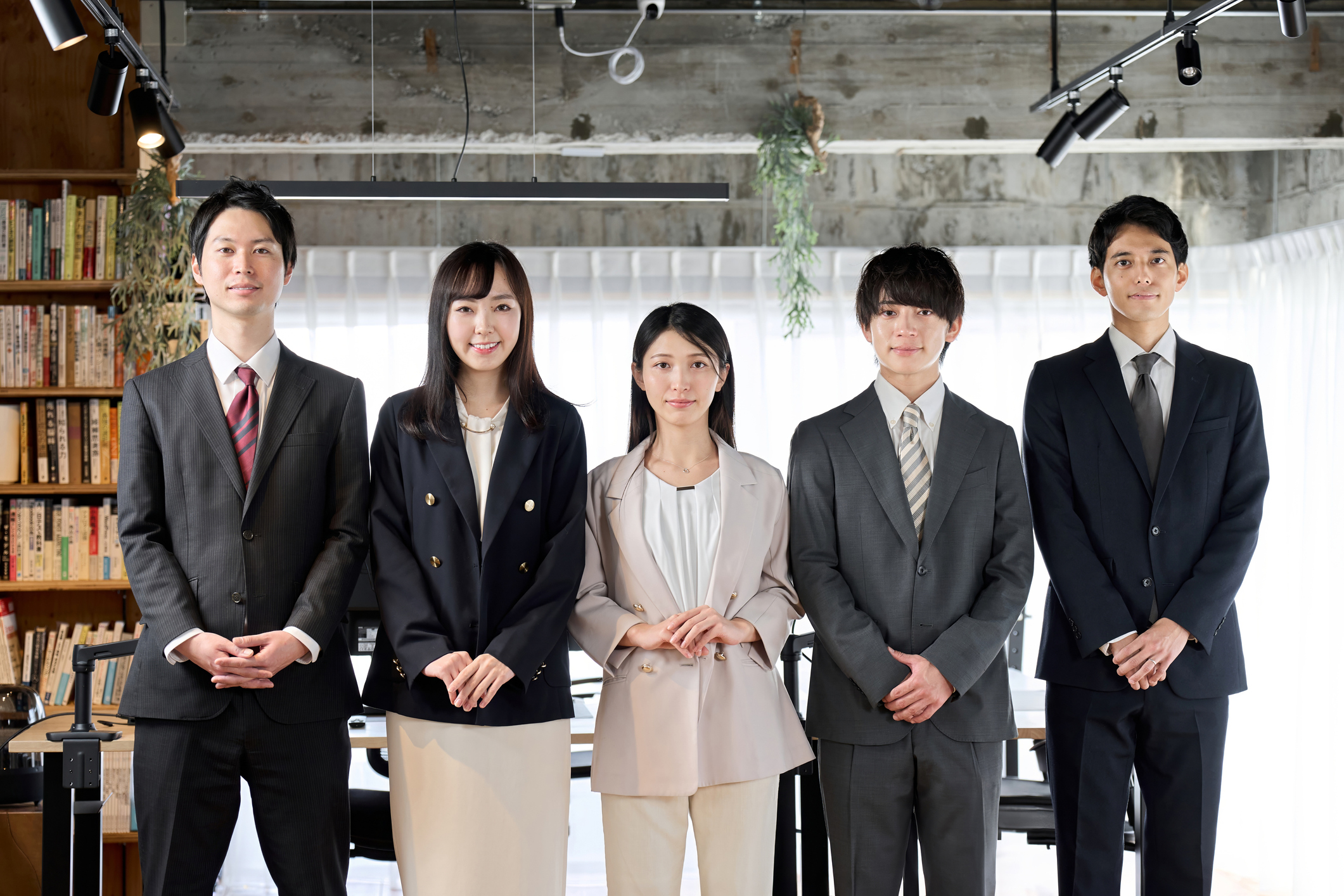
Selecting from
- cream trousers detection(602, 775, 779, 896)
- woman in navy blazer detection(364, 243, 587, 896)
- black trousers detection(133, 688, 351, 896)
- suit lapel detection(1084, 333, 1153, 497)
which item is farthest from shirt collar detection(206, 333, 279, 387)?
suit lapel detection(1084, 333, 1153, 497)

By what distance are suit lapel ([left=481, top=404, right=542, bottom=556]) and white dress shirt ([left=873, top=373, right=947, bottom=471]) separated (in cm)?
74

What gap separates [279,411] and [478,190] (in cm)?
160

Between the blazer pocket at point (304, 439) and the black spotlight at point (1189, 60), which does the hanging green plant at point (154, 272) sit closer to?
the blazer pocket at point (304, 439)

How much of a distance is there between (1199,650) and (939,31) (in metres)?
2.93

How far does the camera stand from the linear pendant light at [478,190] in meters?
3.52

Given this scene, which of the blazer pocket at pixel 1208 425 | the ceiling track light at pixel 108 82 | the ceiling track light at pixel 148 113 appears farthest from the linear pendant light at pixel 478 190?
the blazer pocket at pixel 1208 425

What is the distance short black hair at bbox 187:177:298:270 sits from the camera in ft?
7.22

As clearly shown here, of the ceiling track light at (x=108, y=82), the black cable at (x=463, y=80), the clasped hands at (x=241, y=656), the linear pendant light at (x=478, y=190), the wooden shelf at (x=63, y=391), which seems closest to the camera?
the clasped hands at (x=241, y=656)

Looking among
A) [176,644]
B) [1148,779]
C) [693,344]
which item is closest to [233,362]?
[176,644]

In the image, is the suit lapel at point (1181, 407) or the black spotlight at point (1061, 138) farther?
the black spotlight at point (1061, 138)

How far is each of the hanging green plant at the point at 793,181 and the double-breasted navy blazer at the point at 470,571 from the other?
2.46 m

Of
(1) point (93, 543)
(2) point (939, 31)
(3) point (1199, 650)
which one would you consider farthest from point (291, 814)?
(2) point (939, 31)

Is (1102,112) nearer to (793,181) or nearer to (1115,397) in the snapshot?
(793,181)

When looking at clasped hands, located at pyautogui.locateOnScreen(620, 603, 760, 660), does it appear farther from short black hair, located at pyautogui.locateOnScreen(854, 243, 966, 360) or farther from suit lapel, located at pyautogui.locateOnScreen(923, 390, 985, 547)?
short black hair, located at pyautogui.locateOnScreen(854, 243, 966, 360)
